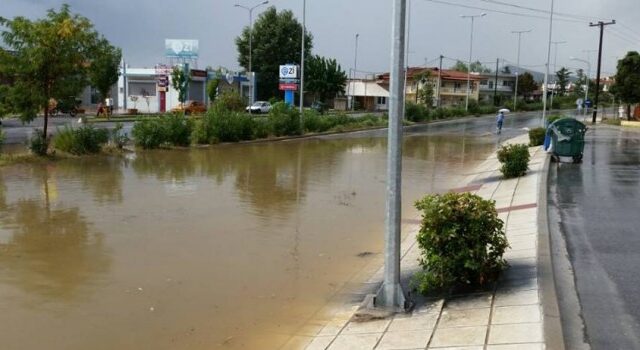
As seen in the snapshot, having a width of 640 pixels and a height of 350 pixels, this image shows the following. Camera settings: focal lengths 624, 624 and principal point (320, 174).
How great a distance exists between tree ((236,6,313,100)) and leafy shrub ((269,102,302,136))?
Answer: 45481 mm

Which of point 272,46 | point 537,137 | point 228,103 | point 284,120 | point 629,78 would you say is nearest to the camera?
point 537,137

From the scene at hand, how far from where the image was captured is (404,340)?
5797 mm

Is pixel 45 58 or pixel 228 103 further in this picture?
pixel 228 103

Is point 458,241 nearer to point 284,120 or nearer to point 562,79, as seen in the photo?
point 284,120

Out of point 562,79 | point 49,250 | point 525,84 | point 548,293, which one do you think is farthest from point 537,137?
point 562,79

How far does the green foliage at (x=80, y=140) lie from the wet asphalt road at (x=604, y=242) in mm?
15995

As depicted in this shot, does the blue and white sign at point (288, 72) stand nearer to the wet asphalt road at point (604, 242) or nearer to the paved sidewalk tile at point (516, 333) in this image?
the wet asphalt road at point (604, 242)

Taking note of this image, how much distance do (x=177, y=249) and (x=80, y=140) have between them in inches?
577

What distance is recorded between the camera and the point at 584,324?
5.88 m

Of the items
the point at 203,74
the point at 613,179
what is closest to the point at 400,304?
the point at 613,179

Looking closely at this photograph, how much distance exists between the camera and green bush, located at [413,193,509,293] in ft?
22.3

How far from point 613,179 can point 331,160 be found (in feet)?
34.2

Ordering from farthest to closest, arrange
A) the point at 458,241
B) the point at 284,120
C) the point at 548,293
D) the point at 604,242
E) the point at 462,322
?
the point at 284,120 → the point at 604,242 → the point at 458,241 → the point at 548,293 → the point at 462,322

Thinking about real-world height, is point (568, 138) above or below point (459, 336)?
above
